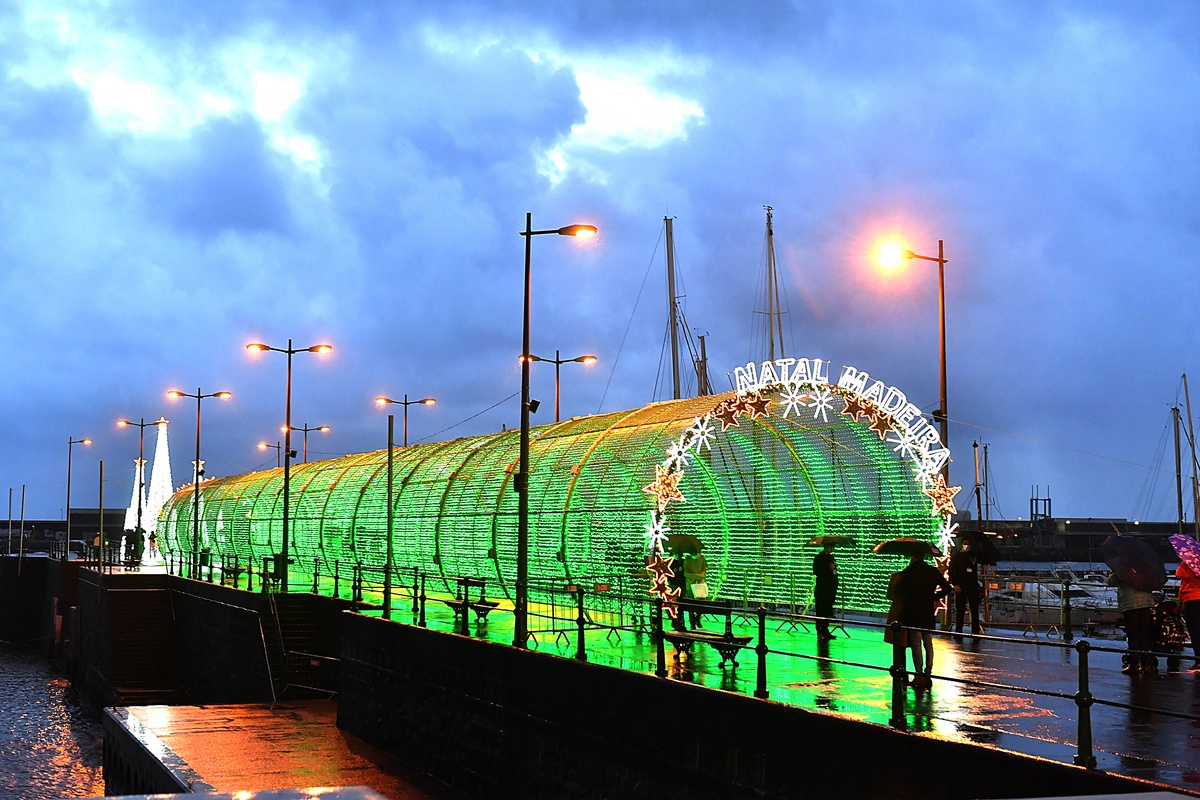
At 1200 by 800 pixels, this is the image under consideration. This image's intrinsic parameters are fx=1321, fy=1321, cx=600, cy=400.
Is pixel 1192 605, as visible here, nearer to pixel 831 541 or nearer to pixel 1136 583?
pixel 1136 583

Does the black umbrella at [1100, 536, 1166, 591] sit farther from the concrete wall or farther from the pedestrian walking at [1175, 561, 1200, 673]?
the concrete wall

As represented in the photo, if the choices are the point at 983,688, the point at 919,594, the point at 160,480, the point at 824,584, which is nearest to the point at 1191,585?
the point at 983,688

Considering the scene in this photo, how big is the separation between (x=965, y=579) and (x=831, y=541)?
2.98 meters

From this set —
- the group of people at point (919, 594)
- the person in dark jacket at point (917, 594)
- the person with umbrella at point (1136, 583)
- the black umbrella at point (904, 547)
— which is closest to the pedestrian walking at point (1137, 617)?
the person with umbrella at point (1136, 583)

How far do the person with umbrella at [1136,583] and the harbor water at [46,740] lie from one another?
21049 millimetres

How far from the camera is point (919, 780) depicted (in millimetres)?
11508

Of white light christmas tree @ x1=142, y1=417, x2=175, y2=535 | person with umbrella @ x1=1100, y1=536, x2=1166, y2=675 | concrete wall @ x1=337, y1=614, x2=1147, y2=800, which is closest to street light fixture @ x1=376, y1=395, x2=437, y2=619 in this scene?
concrete wall @ x1=337, y1=614, x2=1147, y2=800

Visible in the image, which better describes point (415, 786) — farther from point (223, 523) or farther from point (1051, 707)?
point (223, 523)

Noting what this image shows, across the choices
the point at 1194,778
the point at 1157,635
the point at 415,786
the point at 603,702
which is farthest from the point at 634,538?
the point at 1194,778

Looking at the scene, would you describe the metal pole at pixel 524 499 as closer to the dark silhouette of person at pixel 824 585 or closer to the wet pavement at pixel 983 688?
the wet pavement at pixel 983 688

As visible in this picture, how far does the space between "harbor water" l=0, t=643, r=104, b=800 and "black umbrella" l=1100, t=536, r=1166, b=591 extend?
2118cm

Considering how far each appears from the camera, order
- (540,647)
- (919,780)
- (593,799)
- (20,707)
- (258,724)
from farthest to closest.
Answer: (20,707) < (258,724) < (540,647) < (593,799) < (919,780)

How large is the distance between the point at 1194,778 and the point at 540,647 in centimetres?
1212

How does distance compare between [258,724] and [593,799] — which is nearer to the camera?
[593,799]
